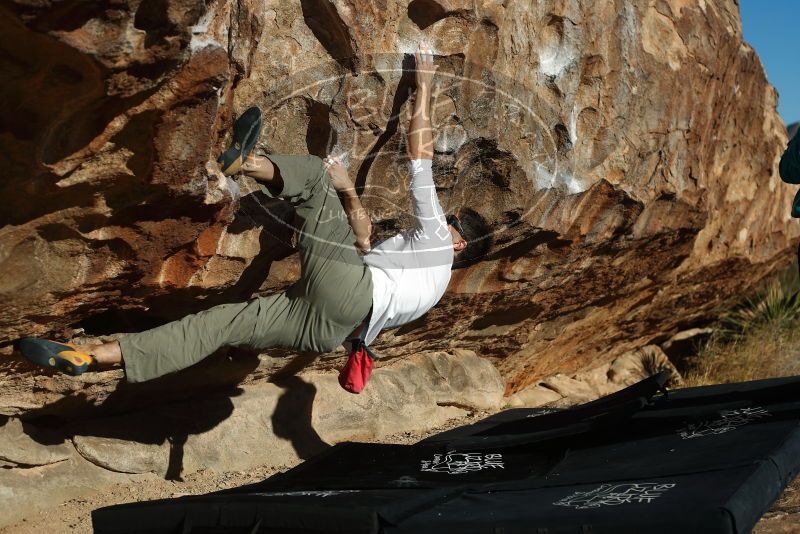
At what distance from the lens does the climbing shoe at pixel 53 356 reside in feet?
11.0

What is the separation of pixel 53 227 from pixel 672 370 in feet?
18.5

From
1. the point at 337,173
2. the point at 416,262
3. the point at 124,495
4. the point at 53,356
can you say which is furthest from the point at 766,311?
the point at 53,356

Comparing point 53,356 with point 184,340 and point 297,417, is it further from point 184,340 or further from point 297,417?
point 297,417

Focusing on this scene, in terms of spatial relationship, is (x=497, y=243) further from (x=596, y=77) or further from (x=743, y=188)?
(x=743, y=188)

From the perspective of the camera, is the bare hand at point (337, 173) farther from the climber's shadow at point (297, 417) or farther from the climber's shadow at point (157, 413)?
A: the climber's shadow at point (297, 417)

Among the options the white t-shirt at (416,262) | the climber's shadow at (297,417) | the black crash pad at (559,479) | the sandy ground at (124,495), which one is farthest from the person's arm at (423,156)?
the sandy ground at (124,495)

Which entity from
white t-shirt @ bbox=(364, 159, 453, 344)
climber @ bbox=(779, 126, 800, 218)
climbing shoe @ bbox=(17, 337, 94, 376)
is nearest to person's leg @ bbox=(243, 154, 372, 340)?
white t-shirt @ bbox=(364, 159, 453, 344)

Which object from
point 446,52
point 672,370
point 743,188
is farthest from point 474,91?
point 672,370

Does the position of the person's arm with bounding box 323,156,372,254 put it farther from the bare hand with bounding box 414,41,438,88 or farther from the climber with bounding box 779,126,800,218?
the climber with bounding box 779,126,800,218

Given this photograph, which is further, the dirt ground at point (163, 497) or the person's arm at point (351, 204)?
the person's arm at point (351, 204)

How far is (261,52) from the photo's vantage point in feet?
12.0

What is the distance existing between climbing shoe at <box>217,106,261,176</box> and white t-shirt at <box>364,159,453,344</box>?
2.56ft

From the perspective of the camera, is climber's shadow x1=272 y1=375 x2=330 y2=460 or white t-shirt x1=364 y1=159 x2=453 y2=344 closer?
white t-shirt x1=364 y1=159 x2=453 y2=344

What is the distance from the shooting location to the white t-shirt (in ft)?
12.8
